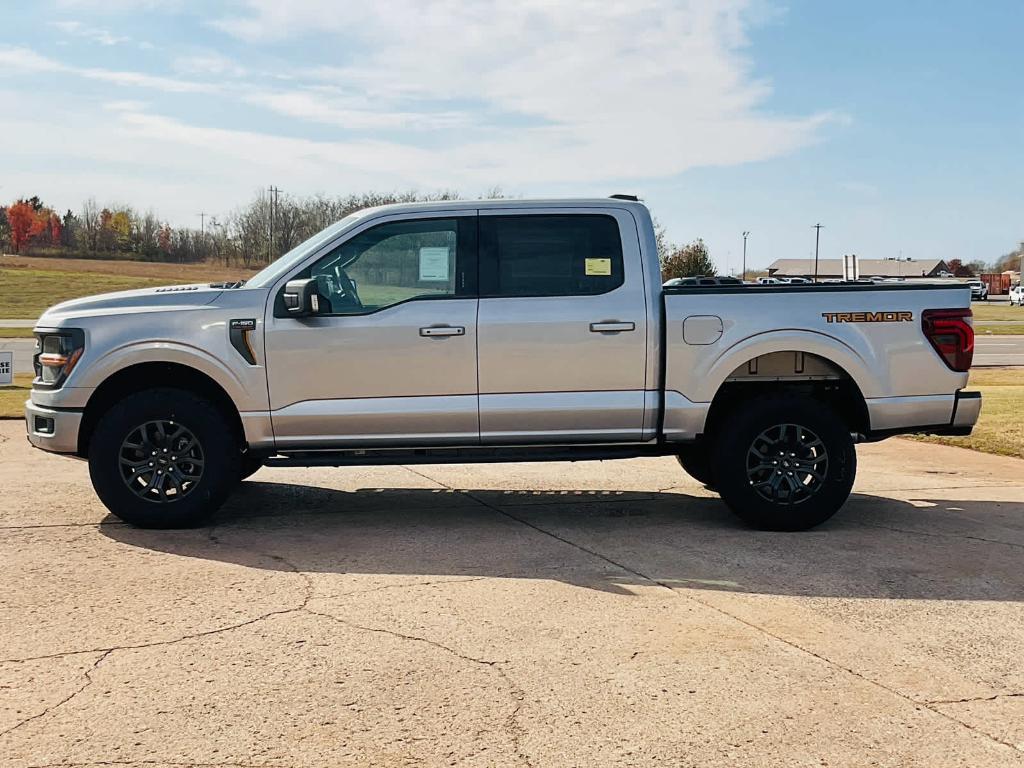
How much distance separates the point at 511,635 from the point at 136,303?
379 cm

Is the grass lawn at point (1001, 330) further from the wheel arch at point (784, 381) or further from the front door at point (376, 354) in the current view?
the front door at point (376, 354)

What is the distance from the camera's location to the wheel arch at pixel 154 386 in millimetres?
7328

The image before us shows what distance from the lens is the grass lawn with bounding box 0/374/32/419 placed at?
13748mm

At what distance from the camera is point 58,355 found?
23.8 feet

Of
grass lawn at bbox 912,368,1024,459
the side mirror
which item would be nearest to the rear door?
the side mirror

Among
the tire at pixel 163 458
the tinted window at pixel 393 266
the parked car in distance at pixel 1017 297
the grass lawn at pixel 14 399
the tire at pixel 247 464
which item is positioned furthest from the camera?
the parked car in distance at pixel 1017 297

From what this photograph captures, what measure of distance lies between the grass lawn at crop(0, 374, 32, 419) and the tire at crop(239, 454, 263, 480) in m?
6.70

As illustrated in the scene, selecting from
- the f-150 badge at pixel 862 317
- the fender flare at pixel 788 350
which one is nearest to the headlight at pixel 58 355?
the fender flare at pixel 788 350

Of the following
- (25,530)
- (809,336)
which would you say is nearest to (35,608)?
(25,530)

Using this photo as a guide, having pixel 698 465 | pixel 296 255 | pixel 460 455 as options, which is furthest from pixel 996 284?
pixel 296 255

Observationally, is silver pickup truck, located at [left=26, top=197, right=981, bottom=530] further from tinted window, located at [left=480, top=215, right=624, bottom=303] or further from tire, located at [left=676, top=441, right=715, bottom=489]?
tire, located at [left=676, top=441, right=715, bottom=489]

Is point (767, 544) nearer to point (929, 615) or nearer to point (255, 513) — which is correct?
point (929, 615)

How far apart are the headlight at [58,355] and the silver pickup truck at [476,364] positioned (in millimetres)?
13

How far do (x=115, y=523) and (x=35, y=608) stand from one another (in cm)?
216
